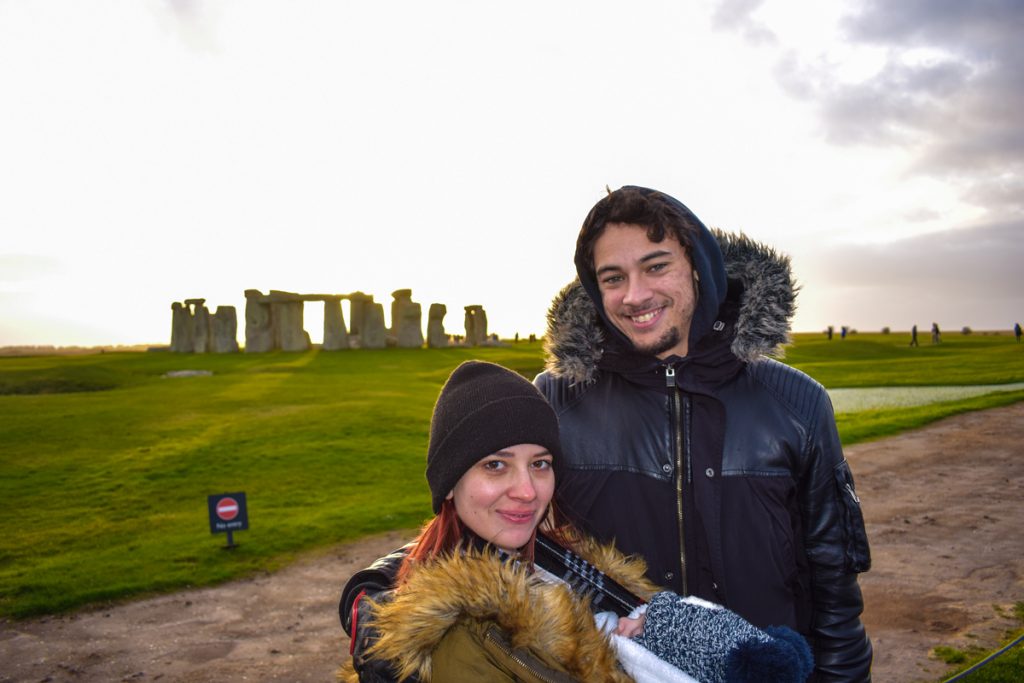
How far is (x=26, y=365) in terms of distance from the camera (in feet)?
89.0

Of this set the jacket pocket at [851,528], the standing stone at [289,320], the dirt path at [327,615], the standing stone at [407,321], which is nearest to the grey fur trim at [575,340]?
the jacket pocket at [851,528]

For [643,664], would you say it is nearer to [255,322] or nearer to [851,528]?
[851,528]

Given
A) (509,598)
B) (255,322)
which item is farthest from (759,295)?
(255,322)

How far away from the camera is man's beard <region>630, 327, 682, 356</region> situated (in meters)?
2.79

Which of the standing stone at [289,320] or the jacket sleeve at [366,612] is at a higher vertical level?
the standing stone at [289,320]

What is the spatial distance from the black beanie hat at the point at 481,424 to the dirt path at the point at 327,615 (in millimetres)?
4041

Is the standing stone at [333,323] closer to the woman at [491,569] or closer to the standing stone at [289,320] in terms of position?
the standing stone at [289,320]

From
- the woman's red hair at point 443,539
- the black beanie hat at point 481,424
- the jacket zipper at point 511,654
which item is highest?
the black beanie hat at point 481,424

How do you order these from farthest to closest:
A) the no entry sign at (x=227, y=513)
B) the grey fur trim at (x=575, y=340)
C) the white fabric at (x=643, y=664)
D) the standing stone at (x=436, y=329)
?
the standing stone at (x=436, y=329)
the no entry sign at (x=227, y=513)
the grey fur trim at (x=575, y=340)
the white fabric at (x=643, y=664)

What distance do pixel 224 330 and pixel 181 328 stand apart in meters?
3.22

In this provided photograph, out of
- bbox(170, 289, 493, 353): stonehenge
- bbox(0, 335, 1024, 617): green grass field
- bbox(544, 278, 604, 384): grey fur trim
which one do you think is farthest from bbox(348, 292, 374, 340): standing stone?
bbox(544, 278, 604, 384): grey fur trim

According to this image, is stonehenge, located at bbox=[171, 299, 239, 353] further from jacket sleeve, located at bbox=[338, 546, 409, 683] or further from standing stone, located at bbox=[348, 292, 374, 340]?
jacket sleeve, located at bbox=[338, 546, 409, 683]

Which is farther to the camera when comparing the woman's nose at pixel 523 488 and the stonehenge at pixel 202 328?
the stonehenge at pixel 202 328

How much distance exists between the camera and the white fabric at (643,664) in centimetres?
204
